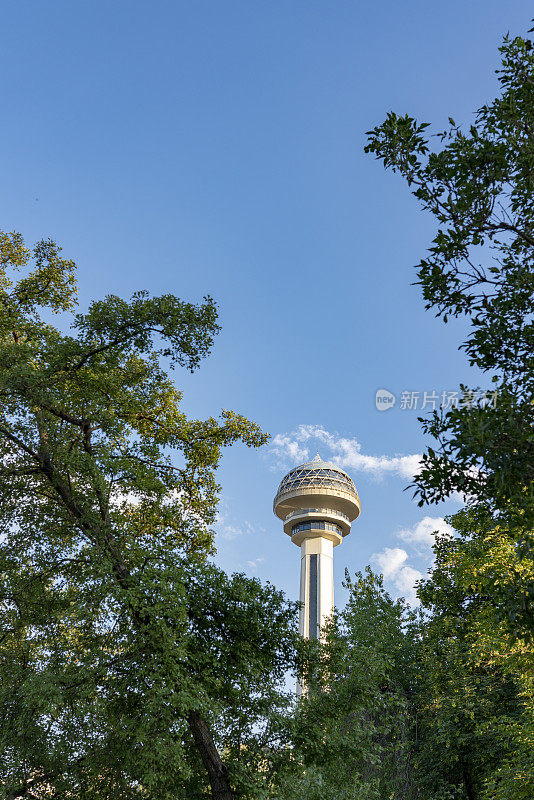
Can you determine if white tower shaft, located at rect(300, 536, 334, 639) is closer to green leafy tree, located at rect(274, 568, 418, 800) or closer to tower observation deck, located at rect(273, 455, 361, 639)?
tower observation deck, located at rect(273, 455, 361, 639)

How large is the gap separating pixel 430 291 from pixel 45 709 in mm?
7976

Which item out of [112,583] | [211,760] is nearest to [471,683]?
[211,760]

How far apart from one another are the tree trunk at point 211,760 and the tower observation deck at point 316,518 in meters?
51.6

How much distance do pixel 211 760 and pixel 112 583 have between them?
11.7 feet

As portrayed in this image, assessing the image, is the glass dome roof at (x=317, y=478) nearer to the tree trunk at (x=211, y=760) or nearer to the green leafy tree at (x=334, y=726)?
the green leafy tree at (x=334, y=726)

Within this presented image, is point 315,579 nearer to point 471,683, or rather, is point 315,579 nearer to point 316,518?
point 316,518

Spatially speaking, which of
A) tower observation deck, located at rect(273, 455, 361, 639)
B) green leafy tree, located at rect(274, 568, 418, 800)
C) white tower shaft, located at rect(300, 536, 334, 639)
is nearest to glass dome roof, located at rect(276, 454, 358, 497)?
tower observation deck, located at rect(273, 455, 361, 639)

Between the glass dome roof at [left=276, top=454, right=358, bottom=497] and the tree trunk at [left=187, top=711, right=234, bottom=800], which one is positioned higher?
the glass dome roof at [left=276, top=454, right=358, bottom=497]

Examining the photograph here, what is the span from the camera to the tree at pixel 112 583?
9320 mm

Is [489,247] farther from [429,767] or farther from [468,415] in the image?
[429,767]

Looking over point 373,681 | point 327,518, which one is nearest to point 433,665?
point 373,681

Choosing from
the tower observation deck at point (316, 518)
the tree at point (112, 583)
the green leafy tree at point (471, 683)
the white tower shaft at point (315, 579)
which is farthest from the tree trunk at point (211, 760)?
the white tower shaft at point (315, 579)

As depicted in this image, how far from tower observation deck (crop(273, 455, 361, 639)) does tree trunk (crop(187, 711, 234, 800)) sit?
51637 mm

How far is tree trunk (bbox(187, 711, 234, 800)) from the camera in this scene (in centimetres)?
1002
